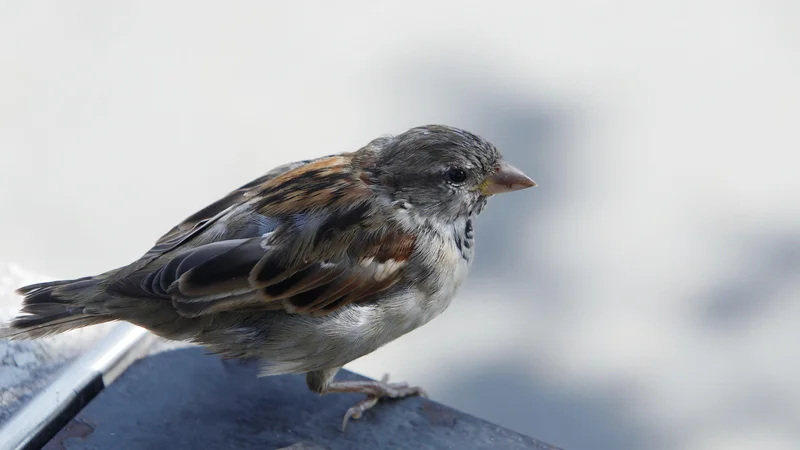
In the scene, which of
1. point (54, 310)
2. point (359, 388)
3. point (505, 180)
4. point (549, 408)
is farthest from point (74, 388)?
point (549, 408)

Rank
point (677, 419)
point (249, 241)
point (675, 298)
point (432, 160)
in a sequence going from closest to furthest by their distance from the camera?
point (249, 241), point (432, 160), point (677, 419), point (675, 298)

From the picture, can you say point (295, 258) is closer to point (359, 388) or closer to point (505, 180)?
point (359, 388)

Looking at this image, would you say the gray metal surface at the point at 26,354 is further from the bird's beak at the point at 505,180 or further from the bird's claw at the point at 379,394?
the bird's beak at the point at 505,180

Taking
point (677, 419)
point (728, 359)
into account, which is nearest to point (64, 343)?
point (677, 419)

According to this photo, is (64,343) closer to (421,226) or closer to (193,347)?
(193,347)

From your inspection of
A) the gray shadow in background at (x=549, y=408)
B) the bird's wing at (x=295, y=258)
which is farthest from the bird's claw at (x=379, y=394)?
the gray shadow in background at (x=549, y=408)
